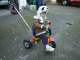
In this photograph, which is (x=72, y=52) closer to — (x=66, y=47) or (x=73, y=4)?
(x=66, y=47)

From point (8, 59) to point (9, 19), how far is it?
5877 millimetres

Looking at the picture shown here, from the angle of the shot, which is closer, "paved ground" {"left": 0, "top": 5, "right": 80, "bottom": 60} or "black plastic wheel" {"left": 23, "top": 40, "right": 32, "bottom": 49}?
"paved ground" {"left": 0, "top": 5, "right": 80, "bottom": 60}

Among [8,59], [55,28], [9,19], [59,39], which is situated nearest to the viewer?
[8,59]

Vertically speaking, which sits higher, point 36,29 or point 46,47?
point 36,29

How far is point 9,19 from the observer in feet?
39.2

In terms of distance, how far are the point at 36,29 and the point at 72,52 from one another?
4.06ft

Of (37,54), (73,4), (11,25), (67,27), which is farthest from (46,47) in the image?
(73,4)

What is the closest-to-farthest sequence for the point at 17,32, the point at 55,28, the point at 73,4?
the point at 17,32 → the point at 55,28 → the point at 73,4

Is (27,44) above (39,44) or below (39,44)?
above

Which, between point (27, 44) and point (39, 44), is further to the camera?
point (39, 44)

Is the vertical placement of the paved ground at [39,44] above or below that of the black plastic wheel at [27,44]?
below

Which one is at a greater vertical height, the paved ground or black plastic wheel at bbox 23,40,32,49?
black plastic wheel at bbox 23,40,32,49

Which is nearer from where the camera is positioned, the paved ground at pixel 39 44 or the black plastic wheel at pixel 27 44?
the paved ground at pixel 39 44

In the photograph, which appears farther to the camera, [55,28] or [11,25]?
[11,25]
